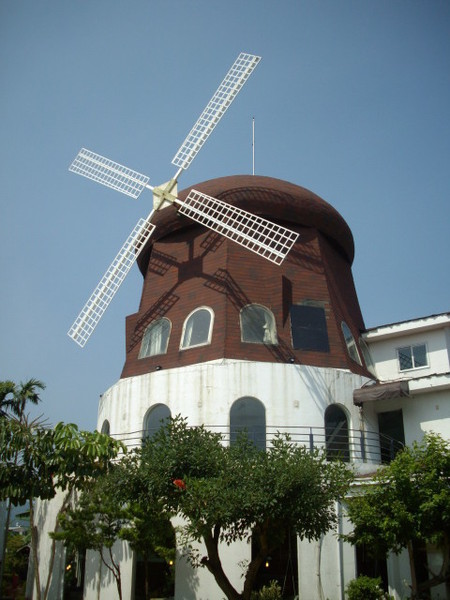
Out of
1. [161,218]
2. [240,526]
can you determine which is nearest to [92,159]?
[161,218]

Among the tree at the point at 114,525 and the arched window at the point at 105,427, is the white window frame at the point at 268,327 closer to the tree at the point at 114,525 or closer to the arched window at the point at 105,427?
the arched window at the point at 105,427

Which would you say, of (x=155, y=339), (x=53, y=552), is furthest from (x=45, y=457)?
(x=155, y=339)

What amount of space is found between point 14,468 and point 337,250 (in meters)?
16.9

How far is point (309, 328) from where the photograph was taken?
82.5ft

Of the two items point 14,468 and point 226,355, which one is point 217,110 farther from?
point 14,468

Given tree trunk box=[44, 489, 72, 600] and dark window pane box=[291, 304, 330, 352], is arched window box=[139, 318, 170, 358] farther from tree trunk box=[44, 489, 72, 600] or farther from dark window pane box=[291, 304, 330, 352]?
tree trunk box=[44, 489, 72, 600]

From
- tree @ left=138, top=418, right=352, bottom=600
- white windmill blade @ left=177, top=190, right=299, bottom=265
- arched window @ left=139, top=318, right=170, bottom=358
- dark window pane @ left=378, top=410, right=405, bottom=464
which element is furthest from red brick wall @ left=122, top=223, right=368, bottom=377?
tree @ left=138, top=418, right=352, bottom=600

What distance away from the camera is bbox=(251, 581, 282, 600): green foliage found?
18.5 m

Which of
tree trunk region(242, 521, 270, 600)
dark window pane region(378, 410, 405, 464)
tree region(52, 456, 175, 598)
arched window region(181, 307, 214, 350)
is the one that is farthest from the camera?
arched window region(181, 307, 214, 350)

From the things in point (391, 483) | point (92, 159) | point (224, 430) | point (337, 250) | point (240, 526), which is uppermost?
point (92, 159)

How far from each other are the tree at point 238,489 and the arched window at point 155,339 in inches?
378

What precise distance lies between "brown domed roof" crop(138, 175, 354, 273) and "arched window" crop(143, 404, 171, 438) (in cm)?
838

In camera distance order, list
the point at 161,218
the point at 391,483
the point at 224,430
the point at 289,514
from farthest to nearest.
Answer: the point at 161,218 → the point at 224,430 → the point at 391,483 → the point at 289,514

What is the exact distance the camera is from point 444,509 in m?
15.9
